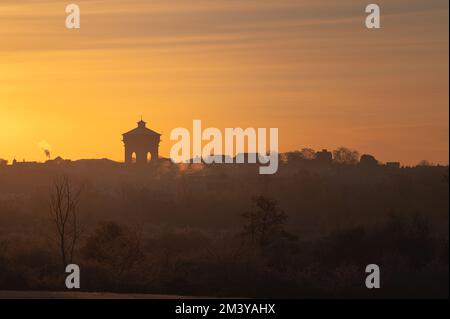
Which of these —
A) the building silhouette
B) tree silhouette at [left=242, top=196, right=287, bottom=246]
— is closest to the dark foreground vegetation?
tree silhouette at [left=242, top=196, right=287, bottom=246]

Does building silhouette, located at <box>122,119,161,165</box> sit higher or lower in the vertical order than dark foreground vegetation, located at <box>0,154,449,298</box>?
higher

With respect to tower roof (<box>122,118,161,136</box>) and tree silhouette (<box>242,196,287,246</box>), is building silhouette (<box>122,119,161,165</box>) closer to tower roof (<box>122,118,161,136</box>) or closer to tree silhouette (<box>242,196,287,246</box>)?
tower roof (<box>122,118,161,136</box>)

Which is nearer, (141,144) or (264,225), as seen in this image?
(264,225)

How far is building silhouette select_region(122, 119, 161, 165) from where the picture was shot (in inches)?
2906

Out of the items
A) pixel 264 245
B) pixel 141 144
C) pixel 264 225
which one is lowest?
pixel 264 245

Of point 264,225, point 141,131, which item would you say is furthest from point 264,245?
point 141,131

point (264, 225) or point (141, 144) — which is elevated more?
point (141, 144)

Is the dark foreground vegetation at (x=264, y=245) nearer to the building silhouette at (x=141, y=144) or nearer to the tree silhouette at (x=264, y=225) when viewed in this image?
the tree silhouette at (x=264, y=225)

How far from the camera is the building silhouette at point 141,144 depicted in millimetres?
73819

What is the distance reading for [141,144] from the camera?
250 feet

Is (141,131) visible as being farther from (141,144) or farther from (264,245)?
(264,245)

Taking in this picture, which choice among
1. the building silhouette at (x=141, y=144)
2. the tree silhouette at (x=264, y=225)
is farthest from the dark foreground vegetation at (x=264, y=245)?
the building silhouette at (x=141, y=144)
